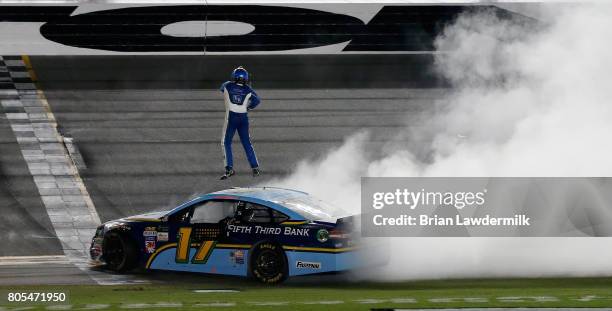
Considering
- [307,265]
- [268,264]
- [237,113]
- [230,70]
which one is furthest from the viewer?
[230,70]

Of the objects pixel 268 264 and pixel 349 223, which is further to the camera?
pixel 268 264

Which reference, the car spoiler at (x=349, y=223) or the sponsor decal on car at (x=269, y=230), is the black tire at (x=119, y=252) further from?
the car spoiler at (x=349, y=223)

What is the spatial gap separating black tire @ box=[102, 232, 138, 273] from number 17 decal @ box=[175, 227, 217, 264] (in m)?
0.58

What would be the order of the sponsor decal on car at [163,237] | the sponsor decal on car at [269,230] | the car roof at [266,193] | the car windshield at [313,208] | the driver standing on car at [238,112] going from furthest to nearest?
the driver standing on car at [238,112], the sponsor decal on car at [163,237], the car roof at [266,193], the car windshield at [313,208], the sponsor decal on car at [269,230]

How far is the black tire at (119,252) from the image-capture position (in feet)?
39.1

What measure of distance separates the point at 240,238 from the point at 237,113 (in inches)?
213

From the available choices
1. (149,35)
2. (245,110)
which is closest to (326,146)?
(245,110)

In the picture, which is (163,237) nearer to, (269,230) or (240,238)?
(240,238)

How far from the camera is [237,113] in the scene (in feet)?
54.1

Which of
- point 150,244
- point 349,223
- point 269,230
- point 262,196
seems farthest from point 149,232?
point 349,223

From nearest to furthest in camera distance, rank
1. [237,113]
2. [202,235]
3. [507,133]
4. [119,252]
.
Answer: [202,235] < [119,252] < [237,113] < [507,133]

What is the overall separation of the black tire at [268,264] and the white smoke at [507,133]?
1210 millimetres

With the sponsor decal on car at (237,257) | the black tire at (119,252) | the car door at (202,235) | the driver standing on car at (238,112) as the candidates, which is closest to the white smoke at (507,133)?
the driver standing on car at (238,112)

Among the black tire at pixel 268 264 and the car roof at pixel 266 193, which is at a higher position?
the car roof at pixel 266 193
